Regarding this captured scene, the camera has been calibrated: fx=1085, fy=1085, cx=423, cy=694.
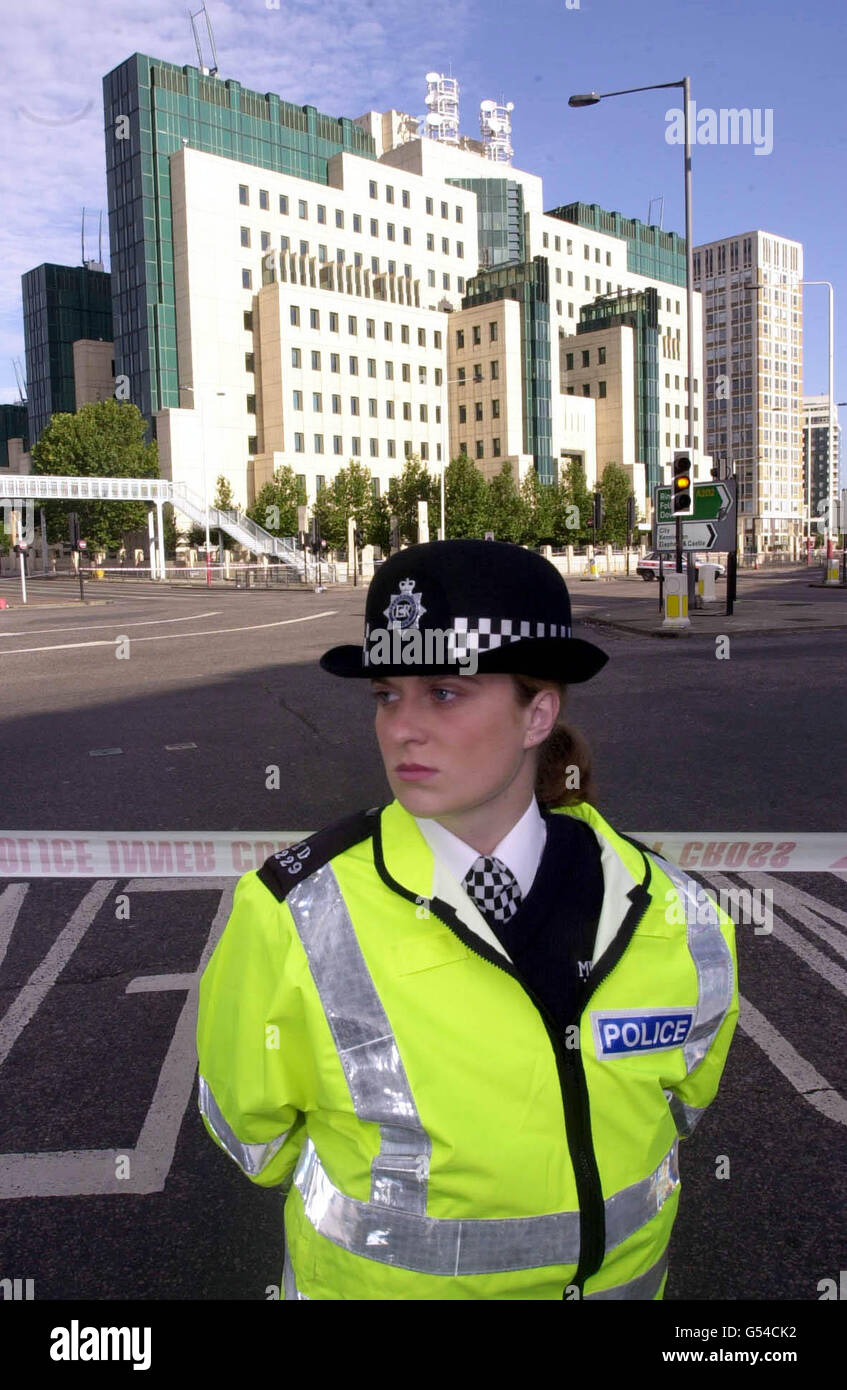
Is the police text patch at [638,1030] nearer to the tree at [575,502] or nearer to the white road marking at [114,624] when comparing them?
the white road marking at [114,624]

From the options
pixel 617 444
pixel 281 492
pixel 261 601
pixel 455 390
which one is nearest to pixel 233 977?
pixel 261 601

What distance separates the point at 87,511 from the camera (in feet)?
242

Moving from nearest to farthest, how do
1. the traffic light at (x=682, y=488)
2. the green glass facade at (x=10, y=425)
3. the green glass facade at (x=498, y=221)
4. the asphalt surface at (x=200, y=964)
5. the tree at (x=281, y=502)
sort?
the asphalt surface at (x=200, y=964), the traffic light at (x=682, y=488), the tree at (x=281, y=502), the green glass facade at (x=498, y=221), the green glass facade at (x=10, y=425)

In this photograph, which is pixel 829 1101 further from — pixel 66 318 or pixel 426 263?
pixel 66 318

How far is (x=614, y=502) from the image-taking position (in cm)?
9031

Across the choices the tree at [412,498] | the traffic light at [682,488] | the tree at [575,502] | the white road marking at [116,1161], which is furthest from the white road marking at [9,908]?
the tree at [575,502]

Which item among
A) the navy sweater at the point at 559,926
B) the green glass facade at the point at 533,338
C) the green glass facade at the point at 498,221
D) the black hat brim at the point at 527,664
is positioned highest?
the green glass facade at the point at 498,221

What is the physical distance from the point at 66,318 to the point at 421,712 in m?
115

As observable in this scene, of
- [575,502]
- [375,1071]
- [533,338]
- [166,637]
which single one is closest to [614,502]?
[575,502]

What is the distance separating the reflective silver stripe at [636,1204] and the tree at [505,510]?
7311 centimetres

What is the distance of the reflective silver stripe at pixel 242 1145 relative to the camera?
1.72m

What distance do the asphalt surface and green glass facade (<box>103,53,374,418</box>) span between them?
2808 inches

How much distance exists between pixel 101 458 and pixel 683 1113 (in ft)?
251

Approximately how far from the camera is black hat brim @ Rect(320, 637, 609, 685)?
1672 mm
